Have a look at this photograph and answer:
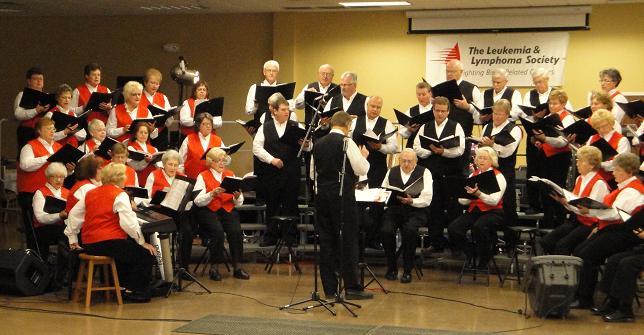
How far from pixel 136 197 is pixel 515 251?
3533mm

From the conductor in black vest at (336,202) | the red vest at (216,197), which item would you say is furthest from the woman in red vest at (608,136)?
the red vest at (216,197)

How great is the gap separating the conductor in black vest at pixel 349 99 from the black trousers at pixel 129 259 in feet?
9.60

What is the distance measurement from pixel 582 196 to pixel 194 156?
12.8ft

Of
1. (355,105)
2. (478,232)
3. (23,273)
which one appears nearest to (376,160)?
(355,105)

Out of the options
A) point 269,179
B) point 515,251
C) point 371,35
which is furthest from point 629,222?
point 371,35

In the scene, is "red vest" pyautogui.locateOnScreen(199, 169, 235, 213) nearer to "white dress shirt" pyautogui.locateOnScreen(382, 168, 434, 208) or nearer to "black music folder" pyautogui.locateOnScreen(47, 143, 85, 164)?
"black music folder" pyautogui.locateOnScreen(47, 143, 85, 164)

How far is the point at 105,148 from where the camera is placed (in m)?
8.66

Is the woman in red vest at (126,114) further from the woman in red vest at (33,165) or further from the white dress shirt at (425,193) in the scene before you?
the white dress shirt at (425,193)

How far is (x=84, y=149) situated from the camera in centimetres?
945

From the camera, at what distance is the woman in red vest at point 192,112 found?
9.79 m

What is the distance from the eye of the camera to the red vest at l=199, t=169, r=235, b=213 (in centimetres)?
905

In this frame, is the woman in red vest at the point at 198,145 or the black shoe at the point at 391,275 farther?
the woman in red vest at the point at 198,145

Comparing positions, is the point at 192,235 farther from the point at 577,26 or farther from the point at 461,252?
the point at 577,26

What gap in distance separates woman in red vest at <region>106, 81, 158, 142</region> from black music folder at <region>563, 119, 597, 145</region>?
4.13 metres
